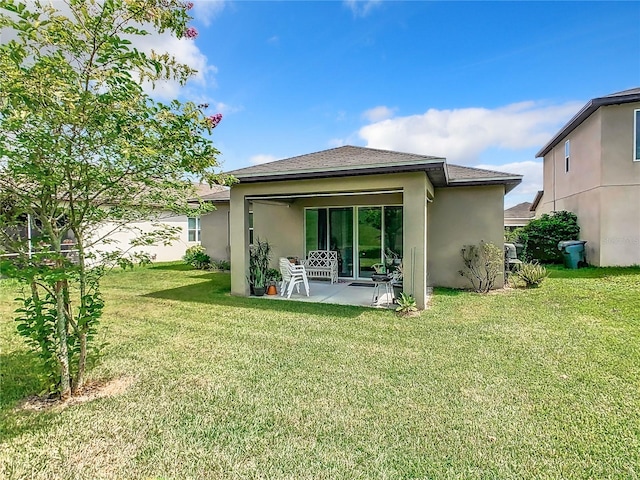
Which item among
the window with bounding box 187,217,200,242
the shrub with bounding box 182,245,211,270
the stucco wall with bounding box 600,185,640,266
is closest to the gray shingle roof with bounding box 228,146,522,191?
the stucco wall with bounding box 600,185,640,266

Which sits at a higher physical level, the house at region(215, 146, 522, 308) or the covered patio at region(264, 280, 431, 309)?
the house at region(215, 146, 522, 308)

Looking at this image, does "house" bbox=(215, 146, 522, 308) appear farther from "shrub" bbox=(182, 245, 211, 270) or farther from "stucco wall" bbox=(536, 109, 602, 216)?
"stucco wall" bbox=(536, 109, 602, 216)

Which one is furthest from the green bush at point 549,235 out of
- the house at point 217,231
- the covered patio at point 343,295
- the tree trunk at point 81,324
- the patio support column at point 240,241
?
the tree trunk at point 81,324

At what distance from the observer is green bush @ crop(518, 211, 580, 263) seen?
48.5ft

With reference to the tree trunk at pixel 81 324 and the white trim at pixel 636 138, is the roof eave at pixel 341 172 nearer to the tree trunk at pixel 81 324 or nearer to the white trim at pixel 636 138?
the tree trunk at pixel 81 324

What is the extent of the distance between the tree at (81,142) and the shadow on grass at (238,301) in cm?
446

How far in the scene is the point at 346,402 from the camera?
373 centimetres

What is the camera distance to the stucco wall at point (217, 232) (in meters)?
15.9

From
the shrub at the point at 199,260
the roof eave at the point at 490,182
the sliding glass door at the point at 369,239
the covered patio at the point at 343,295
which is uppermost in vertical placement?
the roof eave at the point at 490,182

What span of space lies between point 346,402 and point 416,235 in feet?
16.0

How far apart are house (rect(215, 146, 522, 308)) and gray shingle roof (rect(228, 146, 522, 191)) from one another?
3 centimetres

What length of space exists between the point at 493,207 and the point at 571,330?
4853 mm

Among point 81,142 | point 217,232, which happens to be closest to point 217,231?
point 217,232

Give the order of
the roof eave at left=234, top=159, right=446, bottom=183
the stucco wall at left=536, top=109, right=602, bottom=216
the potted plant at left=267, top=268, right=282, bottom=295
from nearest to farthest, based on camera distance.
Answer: the roof eave at left=234, top=159, right=446, bottom=183, the potted plant at left=267, top=268, right=282, bottom=295, the stucco wall at left=536, top=109, right=602, bottom=216
